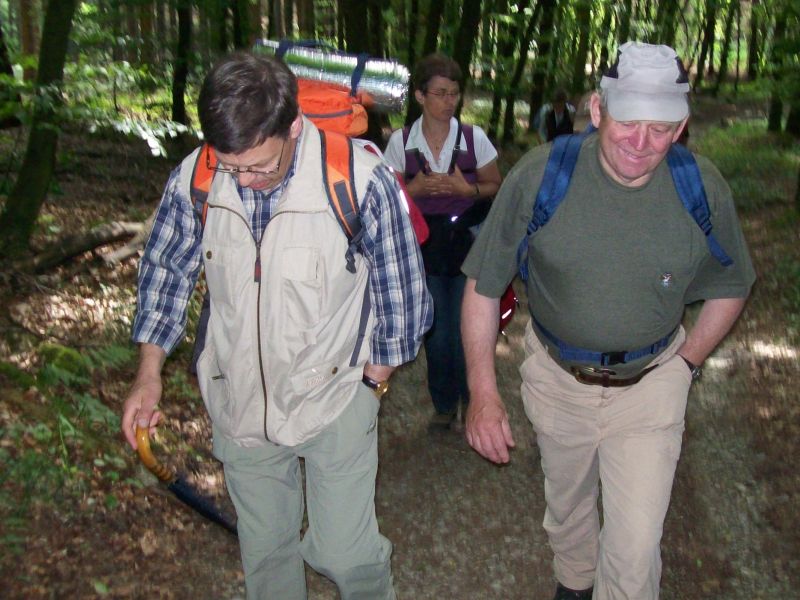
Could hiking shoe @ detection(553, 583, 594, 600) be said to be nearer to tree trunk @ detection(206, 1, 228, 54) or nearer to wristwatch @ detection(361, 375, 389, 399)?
wristwatch @ detection(361, 375, 389, 399)

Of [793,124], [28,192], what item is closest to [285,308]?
[28,192]

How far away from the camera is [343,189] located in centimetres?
285

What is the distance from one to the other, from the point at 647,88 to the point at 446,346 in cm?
284

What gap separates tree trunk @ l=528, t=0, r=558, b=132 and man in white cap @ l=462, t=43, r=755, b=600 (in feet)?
58.4

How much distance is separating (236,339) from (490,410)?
948mm

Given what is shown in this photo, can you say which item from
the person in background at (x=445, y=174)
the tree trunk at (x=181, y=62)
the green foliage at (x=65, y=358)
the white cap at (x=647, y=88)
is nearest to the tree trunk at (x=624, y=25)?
the tree trunk at (x=181, y=62)

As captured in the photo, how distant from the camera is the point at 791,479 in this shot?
535cm

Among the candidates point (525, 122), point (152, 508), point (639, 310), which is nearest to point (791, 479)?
point (639, 310)

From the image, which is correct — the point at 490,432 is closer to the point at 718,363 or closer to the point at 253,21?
the point at 718,363

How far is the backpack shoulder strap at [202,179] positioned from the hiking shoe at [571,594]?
235 centimetres

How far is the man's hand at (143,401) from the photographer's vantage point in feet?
9.74

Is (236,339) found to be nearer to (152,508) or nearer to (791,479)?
(152,508)

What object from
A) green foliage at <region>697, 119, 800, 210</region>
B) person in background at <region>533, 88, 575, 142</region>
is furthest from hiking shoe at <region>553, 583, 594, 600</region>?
person in background at <region>533, 88, 575, 142</region>

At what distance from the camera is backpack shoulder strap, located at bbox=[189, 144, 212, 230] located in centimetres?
293
